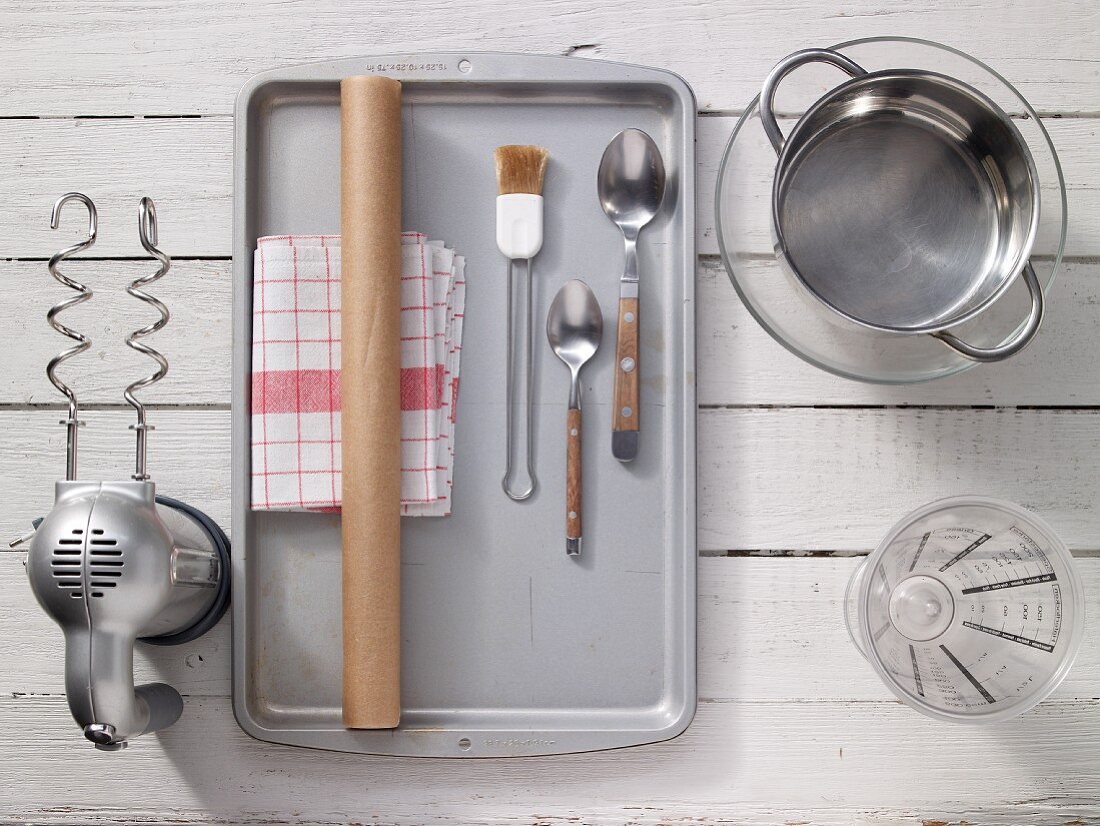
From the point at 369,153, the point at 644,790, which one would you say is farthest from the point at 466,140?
the point at 644,790

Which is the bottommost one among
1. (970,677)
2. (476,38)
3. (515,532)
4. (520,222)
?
(970,677)

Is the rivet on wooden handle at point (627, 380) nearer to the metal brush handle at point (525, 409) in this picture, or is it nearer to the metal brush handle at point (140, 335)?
the metal brush handle at point (525, 409)

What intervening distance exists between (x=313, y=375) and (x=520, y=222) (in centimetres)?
19

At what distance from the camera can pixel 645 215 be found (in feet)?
2.06

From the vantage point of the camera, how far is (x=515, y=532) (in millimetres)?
629

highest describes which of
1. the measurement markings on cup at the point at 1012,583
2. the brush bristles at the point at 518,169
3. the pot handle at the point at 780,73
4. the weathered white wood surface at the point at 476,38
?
the weathered white wood surface at the point at 476,38

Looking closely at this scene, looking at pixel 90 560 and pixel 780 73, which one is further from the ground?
pixel 780 73

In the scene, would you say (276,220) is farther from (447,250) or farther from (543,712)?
(543,712)

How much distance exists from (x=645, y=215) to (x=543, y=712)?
0.37 meters

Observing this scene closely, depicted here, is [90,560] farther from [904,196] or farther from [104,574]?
[904,196]

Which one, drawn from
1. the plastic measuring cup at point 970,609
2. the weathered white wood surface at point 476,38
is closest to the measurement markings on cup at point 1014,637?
the plastic measuring cup at point 970,609

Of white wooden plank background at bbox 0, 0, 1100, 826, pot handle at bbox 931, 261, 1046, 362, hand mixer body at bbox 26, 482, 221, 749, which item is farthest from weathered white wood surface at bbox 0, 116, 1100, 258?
hand mixer body at bbox 26, 482, 221, 749

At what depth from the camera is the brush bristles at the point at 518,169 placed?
0.62 metres

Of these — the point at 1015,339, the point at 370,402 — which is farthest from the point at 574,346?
the point at 1015,339
